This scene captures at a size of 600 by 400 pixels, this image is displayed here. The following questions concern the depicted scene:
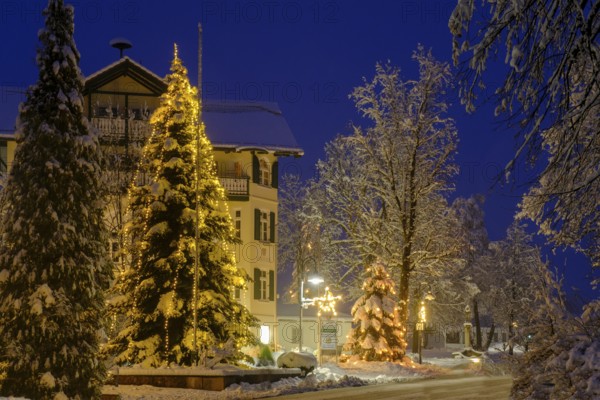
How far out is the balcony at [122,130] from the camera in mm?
38959

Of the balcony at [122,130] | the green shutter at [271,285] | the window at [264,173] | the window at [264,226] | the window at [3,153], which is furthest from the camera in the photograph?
the window at [264,173]

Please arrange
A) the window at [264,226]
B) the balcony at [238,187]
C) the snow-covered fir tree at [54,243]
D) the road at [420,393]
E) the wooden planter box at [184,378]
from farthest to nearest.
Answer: the window at [264,226] < the balcony at [238,187] < the wooden planter box at [184,378] < the road at [420,393] < the snow-covered fir tree at [54,243]

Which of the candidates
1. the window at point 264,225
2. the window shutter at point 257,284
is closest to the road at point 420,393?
the window shutter at point 257,284

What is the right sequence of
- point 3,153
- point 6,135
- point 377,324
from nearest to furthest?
1. point 377,324
2. point 6,135
3. point 3,153

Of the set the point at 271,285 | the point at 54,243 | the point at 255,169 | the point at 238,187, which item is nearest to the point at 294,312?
the point at 271,285

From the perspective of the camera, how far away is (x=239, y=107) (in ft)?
165

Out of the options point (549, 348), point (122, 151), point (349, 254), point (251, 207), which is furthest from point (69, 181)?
point (349, 254)

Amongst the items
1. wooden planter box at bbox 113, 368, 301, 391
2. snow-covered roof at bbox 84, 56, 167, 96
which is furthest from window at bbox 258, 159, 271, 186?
wooden planter box at bbox 113, 368, 301, 391

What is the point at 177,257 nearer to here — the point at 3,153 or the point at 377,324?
the point at 377,324

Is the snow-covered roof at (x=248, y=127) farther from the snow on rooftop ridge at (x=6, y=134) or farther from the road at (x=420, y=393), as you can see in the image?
the road at (x=420, y=393)

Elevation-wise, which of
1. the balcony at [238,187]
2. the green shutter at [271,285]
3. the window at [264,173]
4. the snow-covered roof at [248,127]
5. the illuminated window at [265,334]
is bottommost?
the illuminated window at [265,334]

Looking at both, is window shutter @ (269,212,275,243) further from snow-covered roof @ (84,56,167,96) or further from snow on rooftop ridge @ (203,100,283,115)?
snow-covered roof @ (84,56,167,96)

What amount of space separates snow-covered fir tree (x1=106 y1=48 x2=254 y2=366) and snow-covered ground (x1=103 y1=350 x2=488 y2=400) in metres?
2.35

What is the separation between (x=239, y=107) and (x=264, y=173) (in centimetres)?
524
